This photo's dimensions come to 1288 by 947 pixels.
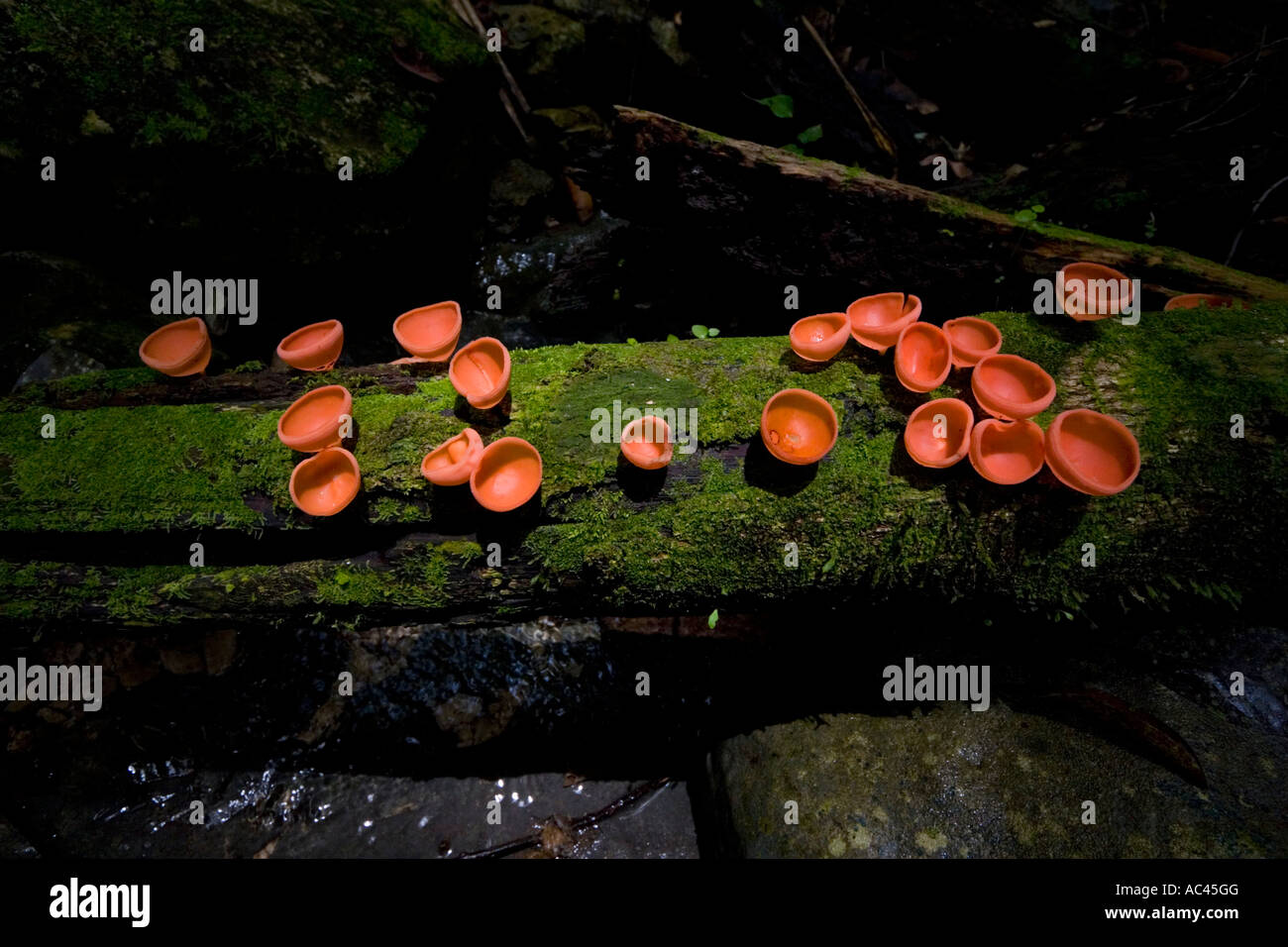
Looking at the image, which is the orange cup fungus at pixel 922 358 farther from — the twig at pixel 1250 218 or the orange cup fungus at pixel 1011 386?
the twig at pixel 1250 218

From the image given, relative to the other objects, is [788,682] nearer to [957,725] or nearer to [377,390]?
[957,725]

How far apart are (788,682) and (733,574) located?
46.2 inches

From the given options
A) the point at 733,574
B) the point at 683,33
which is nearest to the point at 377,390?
the point at 733,574

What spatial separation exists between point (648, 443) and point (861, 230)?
234 centimetres

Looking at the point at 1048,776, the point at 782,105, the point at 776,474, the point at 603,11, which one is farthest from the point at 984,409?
the point at 603,11

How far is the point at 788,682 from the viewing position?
3166 mm

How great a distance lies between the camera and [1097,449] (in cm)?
218

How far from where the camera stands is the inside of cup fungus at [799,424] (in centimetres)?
234

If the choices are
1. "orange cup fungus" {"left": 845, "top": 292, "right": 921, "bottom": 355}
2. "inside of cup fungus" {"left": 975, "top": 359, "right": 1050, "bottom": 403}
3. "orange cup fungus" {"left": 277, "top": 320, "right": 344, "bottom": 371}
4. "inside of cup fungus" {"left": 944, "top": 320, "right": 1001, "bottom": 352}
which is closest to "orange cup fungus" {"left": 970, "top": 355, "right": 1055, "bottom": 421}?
"inside of cup fungus" {"left": 975, "top": 359, "right": 1050, "bottom": 403}

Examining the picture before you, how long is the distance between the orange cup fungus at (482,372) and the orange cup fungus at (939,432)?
1695 mm

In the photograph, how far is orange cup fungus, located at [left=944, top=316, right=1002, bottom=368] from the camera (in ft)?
8.28

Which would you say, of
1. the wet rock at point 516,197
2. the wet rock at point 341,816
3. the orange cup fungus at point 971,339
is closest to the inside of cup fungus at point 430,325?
the orange cup fungus at point 971,339

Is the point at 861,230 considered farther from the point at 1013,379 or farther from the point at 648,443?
the point at 648,443

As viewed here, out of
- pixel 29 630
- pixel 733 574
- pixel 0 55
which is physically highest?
pixel 0 55
